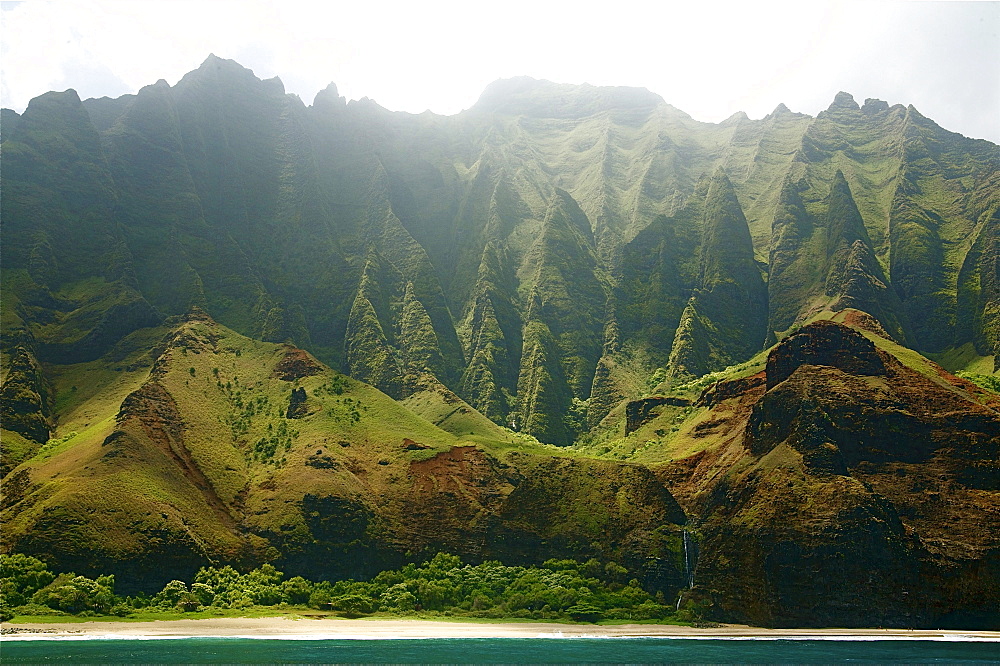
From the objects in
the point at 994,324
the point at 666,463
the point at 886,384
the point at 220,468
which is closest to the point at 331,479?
the point at 220,468

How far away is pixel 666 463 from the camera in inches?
5945

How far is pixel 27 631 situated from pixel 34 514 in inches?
927

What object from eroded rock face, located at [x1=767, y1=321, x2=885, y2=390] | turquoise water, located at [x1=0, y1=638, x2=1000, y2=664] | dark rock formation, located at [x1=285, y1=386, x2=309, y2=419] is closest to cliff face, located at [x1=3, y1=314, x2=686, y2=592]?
dark rock formation, located at [x1=285, y1=386, x2=309, y2=419]

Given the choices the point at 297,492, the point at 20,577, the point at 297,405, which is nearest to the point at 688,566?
the point at 297,492

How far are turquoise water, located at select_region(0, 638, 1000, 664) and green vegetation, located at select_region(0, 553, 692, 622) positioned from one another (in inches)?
553

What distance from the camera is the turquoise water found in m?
79.9

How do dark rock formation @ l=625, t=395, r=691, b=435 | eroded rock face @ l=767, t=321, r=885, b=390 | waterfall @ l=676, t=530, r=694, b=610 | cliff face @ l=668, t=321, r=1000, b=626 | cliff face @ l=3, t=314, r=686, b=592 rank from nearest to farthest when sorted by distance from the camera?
cliff face @ l=668, t=321, r=1000, b=626
cliff face @ l=3, t=314, r=686, b=592
waterfall @ l=676, t=530, r=694, b=610
eroded rock face @ l=767, t=321, r=885, b=390
dark rock formation @ l=625, t=395, r=691, b=435

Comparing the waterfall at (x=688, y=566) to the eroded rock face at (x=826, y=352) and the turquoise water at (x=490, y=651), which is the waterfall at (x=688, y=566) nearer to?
the turquoise water at (x=490, y=651)

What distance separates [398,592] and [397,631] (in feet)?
55.7

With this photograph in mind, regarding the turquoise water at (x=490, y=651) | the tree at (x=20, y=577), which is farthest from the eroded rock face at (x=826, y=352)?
the tree at (x=20, y=577)

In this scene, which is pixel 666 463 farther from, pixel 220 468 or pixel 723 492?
pixel 220 468

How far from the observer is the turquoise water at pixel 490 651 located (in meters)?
79.9

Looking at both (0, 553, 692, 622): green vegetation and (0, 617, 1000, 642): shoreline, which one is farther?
(0, 553, 692, 622): green vegetation

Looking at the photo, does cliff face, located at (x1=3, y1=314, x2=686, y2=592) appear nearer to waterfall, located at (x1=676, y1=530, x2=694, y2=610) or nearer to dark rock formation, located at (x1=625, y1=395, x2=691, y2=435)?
waterfall, located at (x1=676, y1=530, x2=694, y2=610)
